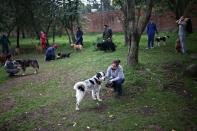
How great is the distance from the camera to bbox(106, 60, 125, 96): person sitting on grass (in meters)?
Answer: 13.2

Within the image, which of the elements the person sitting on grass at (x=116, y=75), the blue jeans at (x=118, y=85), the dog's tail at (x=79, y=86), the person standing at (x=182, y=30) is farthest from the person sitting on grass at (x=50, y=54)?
the dog's tail at (x=79, y=86)

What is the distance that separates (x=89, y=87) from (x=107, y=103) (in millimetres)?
882

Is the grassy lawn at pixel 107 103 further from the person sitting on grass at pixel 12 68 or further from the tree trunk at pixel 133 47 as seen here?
the person sitting on grass at pixel 12 68

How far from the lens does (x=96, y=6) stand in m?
73.8

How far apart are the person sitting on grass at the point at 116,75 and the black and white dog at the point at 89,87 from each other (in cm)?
36

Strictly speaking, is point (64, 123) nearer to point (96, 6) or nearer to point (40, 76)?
point (40, 76)

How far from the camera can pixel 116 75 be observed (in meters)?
13.4

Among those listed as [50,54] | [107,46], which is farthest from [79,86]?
[107,46]

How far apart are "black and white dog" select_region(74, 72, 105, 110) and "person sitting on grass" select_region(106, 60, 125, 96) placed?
1.20 feet

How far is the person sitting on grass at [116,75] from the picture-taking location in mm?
13195

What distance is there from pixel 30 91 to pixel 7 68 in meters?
5.14

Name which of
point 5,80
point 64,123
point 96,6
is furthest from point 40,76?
point 96,6

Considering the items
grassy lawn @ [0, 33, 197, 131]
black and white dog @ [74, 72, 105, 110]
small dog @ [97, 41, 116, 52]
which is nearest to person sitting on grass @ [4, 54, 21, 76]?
grassy lawn @ [0, 33, 197, 131]

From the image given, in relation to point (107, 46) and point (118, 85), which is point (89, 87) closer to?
point (118, 85)
